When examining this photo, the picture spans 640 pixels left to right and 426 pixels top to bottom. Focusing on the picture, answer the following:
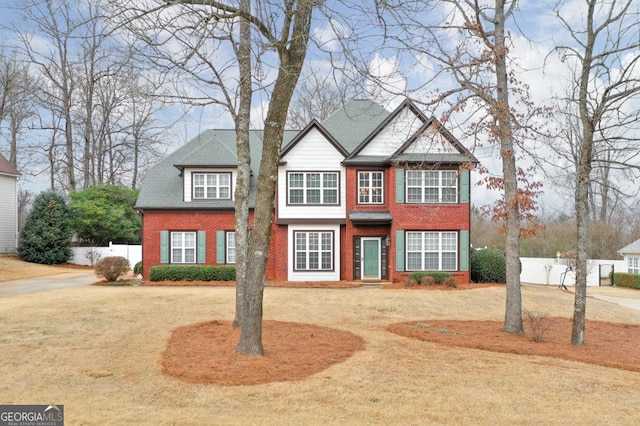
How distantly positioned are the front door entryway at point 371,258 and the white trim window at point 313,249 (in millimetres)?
1535

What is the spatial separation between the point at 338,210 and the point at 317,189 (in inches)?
51.8

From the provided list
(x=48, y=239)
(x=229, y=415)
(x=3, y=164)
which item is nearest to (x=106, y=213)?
(x=48, y=239)

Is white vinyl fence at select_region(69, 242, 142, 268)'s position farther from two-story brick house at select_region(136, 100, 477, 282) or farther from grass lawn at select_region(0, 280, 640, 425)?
grass lawn at select_region(0, 280, 640, 425)

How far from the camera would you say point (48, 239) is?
3341 centimetres

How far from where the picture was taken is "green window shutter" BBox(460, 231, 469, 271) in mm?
22172

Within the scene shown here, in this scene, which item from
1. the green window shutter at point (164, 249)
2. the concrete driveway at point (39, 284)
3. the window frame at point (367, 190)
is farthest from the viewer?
the green window shutter at point (164, 249)

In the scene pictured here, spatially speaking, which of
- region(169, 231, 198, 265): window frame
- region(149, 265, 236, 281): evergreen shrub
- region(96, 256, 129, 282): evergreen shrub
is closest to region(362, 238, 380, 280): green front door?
region(149, 265, 236, 281): evergreen shrub

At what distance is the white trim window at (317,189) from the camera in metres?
22.9

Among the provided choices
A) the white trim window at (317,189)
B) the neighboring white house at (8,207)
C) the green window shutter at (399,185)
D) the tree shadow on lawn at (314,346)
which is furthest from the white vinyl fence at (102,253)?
the tree shadow on lawn at (314,346)

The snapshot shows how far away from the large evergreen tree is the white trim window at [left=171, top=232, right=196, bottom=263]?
14.3 metres

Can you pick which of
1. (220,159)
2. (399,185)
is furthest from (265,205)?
(220,159)

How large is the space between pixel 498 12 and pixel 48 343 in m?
11.9

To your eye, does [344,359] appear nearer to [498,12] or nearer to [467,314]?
[467,314]

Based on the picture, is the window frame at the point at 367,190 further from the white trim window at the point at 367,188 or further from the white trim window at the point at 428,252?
the white trim window at the point at 428,252
